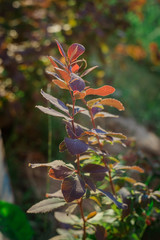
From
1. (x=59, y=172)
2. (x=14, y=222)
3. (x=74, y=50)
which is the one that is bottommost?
(x=14, y=222)

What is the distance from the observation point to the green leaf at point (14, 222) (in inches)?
44.6

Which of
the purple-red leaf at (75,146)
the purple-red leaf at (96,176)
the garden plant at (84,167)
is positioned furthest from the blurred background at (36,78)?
the purple-red leaf at (75,146)

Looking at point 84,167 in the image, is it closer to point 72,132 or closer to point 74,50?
point 72,132

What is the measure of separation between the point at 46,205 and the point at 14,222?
0.39 meters

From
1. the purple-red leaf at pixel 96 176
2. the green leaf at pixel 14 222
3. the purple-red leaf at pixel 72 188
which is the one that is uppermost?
the purple-red leaf at pixel 72 188

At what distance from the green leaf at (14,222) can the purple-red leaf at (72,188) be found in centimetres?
50

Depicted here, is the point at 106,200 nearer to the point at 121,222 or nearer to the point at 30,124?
the point at 121,222

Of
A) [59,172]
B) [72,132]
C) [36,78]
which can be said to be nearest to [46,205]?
[59,172]

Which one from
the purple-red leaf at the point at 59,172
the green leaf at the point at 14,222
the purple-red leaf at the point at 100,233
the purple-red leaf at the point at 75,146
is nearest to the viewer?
the purple-red leaf at the point at 75,146

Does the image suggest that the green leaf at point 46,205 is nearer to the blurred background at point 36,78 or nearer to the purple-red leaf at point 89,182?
the purple-red leaf at point 89,182

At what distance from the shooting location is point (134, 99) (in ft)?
13.6

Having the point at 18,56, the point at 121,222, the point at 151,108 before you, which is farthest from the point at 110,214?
the point at 151,108

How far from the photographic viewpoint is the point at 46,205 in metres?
0.85

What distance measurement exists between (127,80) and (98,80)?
1.84 m
